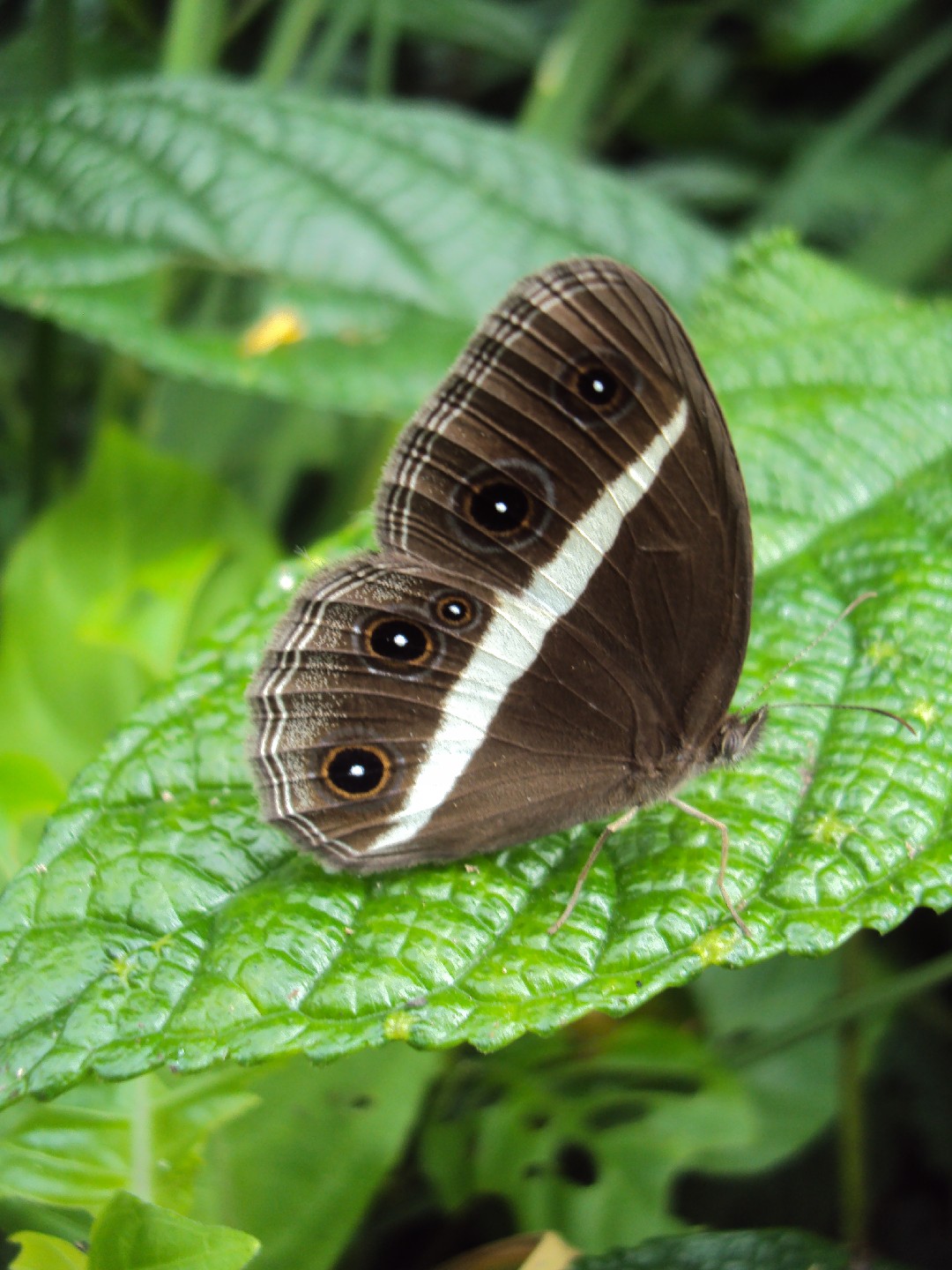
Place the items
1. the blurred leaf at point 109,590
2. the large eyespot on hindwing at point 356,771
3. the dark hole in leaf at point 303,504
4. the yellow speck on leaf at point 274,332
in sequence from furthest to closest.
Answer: the dark hole in leaf at point 303,504
the yellow speck on leaf at point 274,332
the blurred leaf at point 109,590
the large eyespot on hindwing at point 356,771

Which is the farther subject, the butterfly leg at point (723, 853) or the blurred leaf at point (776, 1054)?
the blurred leaf at point (776, 1054)

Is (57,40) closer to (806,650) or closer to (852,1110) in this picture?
(806,650)

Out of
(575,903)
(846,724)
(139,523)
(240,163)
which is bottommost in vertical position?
(575,903)

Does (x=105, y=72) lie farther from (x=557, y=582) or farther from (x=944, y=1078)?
(x=944, y=1078)

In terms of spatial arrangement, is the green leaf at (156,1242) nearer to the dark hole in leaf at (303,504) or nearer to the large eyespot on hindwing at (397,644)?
the large eyespot on hindwing at (397,644)

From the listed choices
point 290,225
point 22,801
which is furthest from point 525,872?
point 290,225

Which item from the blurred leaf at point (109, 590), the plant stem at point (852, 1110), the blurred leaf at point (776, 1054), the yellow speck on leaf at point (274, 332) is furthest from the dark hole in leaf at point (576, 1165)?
the yellow speck on leaf at point (274, 332)

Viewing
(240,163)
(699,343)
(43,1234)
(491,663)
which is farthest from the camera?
(240,163)

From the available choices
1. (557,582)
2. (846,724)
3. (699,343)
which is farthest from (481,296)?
(846,724)
